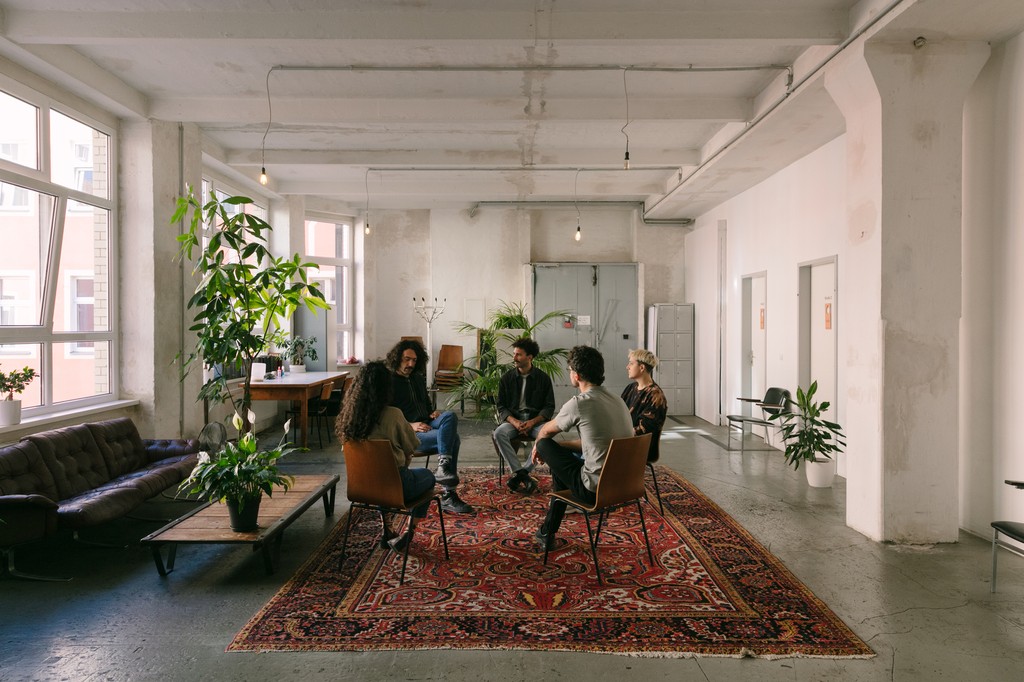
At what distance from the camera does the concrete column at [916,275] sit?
409 cm

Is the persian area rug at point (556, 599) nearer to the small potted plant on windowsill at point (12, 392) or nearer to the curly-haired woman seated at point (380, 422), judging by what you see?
the curly-haired woman seated at point (380, 422)

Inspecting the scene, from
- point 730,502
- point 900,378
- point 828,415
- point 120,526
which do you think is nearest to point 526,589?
point 730,502

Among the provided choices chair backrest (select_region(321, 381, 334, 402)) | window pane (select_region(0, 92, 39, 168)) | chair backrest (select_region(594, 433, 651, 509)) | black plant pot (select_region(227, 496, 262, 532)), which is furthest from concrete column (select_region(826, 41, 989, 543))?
window pane (select_region(0, 92, 39, 168))

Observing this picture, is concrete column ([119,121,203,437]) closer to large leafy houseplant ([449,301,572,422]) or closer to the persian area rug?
A: the persian area rug

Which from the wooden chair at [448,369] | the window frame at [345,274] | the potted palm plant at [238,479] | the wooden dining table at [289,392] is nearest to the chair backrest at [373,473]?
the potted palm plant at [238,479]

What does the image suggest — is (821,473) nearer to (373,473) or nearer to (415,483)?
(415,483)

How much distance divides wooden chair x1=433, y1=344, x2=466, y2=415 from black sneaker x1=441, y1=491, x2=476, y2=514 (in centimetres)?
528

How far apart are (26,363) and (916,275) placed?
6656 millimetres

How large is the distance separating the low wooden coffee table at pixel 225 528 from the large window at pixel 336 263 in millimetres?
6589

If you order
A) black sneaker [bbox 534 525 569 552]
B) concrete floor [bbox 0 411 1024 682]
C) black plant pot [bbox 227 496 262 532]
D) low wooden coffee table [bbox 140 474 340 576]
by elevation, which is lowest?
concrete floor [bbox 0 411 1024 682]

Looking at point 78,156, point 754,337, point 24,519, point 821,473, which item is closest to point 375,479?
point 24,519

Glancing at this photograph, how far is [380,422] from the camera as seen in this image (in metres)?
3.68

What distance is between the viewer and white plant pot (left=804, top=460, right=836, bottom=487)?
560 centimetres

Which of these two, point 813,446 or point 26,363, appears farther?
point 813,446
